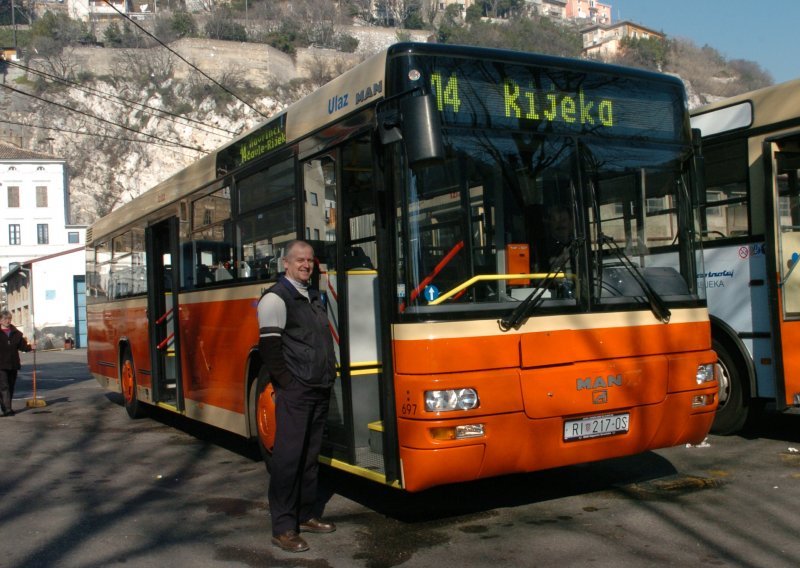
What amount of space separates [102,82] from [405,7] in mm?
57341

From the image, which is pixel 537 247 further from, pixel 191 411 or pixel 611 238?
pixel 191 411

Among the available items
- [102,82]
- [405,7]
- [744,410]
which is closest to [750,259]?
[744,410]

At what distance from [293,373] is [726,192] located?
17.6ft

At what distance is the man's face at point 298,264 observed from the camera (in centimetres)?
575

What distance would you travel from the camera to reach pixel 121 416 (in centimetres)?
1364

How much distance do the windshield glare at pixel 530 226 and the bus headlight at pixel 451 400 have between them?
1.61 feet

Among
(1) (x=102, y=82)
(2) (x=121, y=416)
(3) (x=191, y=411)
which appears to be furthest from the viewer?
(1) (x=102, y=82)

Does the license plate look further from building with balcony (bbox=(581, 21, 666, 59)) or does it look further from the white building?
building with balcony (bbox=(581, 21, 666, 59))

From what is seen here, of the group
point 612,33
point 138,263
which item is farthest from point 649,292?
point 612,33

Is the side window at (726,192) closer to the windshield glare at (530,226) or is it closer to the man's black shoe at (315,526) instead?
the windshield glare at (530,226)

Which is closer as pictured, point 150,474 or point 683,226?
point 683,226

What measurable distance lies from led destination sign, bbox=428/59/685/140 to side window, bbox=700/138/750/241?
253 cm

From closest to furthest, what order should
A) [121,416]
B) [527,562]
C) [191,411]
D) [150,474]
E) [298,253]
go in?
1. [527,562]
2. [298,253]
3. [150,474]
4. [191,411]
5. [121,416]

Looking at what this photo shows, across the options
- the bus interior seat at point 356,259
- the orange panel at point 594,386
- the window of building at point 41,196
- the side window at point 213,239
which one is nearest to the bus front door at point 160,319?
the side window at point 213,239
